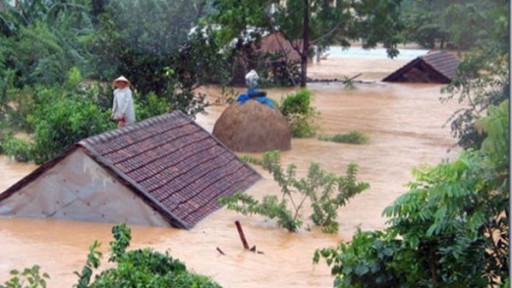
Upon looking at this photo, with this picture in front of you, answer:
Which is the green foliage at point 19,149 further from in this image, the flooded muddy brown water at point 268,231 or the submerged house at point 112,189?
the submerged house at point 112,189

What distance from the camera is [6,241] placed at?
1084 centimetres

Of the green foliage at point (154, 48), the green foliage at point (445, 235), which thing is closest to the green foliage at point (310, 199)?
the green foliage at point (445, 235)

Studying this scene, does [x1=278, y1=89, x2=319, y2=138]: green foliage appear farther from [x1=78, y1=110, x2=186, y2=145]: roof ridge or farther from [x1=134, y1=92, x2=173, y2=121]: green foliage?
[x1=78, y1=110, x2=186, y2=145]: roof ridge

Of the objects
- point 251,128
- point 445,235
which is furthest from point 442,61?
point 445,235

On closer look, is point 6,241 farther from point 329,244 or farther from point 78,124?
point 78,124

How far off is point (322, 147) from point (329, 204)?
6.41m

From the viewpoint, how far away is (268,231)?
11570 mm

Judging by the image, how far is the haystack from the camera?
16750mm

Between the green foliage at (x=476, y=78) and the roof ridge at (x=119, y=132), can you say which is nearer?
the green foliage at (x=476, y=78)

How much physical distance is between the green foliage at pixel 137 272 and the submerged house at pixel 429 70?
21.6m

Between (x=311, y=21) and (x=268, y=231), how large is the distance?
1618cm

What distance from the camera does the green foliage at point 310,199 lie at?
1153 centimetres

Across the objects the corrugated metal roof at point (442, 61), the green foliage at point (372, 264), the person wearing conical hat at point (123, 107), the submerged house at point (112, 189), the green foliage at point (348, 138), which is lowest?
the green foliage at point (348, 138)

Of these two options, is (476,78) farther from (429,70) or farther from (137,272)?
(429,70)
